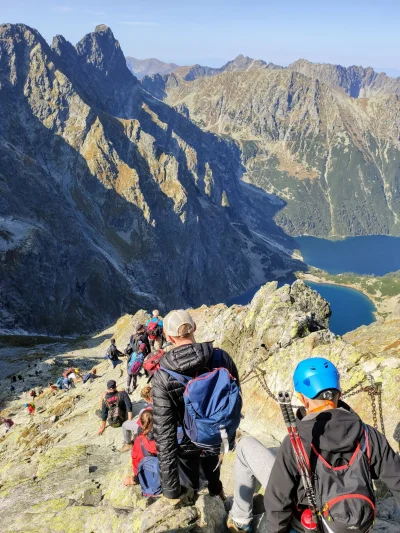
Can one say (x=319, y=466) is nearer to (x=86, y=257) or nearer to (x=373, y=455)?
(x=373, y=455)

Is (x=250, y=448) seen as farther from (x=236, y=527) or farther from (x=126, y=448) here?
(x=126, y=448)

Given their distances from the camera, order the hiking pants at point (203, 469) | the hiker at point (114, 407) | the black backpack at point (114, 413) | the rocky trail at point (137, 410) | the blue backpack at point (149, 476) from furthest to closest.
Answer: the black backpack at point (114, 413)
the hiker at point (114, 407)
the blue backpack at point (149, 476)
the rocky trail at point (137, 410)
the hiking pants at point (203, 469)

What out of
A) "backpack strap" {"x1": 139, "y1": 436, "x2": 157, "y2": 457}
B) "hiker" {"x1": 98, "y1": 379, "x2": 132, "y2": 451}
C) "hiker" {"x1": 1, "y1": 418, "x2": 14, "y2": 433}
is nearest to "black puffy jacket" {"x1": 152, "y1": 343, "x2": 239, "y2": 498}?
"backpack strap" {"x1": 139, "y1": 436, "x2": 157, "y2": 457}

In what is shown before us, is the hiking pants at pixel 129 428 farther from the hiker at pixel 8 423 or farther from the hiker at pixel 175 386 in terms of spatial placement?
the hiker at pixel 8 423

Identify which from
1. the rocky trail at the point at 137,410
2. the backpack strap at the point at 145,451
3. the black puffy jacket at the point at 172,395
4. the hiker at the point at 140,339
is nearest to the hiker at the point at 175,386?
the black puffy jacket at the point at 172,395

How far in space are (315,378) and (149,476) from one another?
6.16 meters

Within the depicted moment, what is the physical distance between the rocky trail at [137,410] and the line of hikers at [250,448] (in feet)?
2.59

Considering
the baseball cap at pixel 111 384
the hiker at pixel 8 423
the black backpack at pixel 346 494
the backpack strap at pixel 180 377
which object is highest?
the backpack strap at pixel 180 377

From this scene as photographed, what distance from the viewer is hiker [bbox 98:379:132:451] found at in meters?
18.8

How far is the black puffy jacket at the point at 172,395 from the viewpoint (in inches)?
298

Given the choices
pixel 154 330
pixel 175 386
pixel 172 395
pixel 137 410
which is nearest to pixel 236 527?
pixel 172 395

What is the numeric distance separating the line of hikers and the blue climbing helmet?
0.02 metres

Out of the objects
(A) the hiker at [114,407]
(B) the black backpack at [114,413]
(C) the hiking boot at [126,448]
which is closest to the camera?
(C) the hiking boot at [126,448]

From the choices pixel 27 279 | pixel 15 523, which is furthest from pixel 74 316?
pixel 15 523
